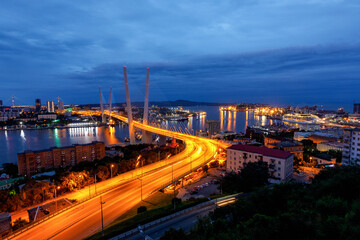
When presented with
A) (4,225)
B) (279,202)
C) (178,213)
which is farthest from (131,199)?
(279,202)

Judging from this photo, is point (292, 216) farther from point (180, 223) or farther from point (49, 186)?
point (49, 186)

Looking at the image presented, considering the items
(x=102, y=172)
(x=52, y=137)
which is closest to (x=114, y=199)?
(x=102, y=172)

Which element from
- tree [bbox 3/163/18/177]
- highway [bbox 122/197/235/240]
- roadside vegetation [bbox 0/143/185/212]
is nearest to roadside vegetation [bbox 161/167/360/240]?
highway [bbox 122/197/235/240]

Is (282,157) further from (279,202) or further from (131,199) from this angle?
(131,199)

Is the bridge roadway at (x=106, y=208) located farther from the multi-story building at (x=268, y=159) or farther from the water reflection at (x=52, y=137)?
the water reflection at (x=52, y=137)

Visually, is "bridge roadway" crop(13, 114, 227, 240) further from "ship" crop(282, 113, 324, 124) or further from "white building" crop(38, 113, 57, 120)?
"white building" crop(38, 113, 57, 120)

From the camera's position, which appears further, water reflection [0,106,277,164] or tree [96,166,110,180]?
water reflection [0,106,277,164]

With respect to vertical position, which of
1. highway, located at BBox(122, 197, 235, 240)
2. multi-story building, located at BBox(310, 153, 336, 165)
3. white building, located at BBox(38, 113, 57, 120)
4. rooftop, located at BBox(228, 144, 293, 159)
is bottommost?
multi-story building, located at BBox(310, 153, 336, 165)

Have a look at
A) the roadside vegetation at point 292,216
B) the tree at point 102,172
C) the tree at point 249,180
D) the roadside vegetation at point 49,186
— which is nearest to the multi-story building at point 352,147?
the roadside vegetation at point 292,216
